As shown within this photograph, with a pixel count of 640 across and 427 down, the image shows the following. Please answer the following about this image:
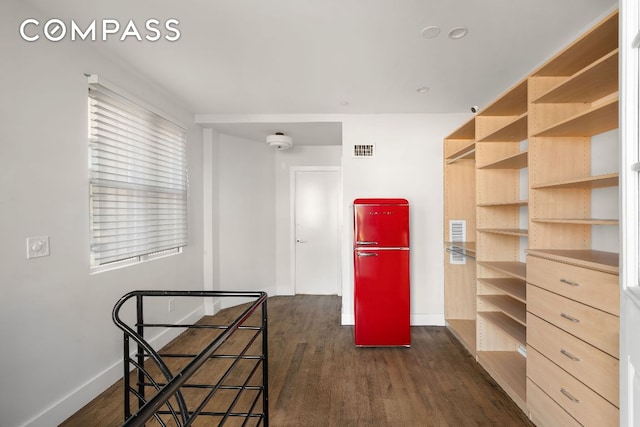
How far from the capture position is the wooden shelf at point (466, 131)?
2.86 meters

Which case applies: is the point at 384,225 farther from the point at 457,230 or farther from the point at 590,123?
the point at 590,123

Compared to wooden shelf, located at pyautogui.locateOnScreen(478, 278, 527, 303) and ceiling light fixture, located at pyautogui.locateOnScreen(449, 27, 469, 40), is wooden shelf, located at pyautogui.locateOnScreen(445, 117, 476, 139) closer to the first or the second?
ceiling light fixture, located at pyautogui.locateOnScreen(449, 27, 469, 40)

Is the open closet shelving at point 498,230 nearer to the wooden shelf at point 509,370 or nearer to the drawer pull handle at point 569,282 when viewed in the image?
the wooden shelf at point 509,370

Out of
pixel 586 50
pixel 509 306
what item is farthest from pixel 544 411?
pixel 586 50

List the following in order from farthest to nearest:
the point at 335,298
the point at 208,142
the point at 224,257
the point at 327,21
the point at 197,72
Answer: the point at 335,298
the point at 224,257
the point at 208,142
the point at 197,72
the point at 327,21

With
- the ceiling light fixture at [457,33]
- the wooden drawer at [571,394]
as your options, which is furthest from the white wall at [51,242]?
the wooden drawer at [571,394]

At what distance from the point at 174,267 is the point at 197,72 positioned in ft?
6.54

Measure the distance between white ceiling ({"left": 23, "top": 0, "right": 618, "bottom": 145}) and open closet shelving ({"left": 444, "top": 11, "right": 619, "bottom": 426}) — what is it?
345 mm

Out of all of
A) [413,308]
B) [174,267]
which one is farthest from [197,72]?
[413,308]

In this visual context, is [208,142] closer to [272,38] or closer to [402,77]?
[272,38]

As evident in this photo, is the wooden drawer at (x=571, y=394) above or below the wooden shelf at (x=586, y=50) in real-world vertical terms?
below

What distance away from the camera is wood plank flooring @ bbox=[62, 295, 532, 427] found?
195 cm

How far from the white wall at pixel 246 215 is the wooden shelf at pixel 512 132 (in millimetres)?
3098

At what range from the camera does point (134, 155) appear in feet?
8.57
